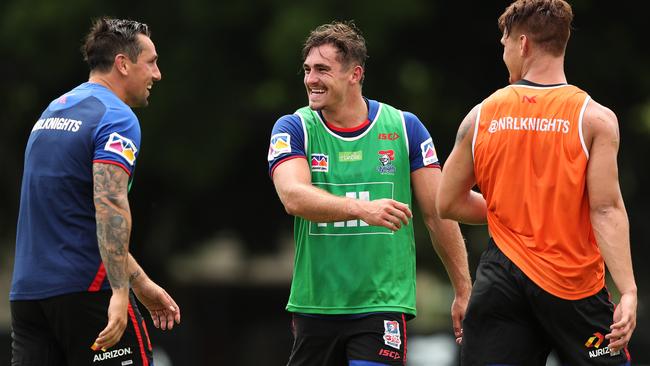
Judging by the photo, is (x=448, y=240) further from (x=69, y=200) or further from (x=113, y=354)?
(x=69, y=200)

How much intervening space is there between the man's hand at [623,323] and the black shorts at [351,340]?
1493mm

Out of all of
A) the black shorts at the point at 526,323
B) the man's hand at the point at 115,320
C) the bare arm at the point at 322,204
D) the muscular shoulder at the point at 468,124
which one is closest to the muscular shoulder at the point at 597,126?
the muscular shoulder at the point at 468,124

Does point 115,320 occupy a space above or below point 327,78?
below

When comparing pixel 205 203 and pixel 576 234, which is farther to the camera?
pixel 205 203

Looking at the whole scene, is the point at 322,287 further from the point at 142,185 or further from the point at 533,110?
the point at 142,185

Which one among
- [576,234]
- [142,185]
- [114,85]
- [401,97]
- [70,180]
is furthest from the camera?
[142,185]

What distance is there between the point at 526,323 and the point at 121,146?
2262 millimetres

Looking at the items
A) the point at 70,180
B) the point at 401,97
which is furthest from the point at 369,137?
the point at 401,97

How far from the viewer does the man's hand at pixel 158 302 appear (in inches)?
262

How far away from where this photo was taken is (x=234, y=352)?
65.6ft

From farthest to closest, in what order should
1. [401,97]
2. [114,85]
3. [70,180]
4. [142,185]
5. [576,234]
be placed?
[142,185] → [401,97] → [114,85] → [70,180] → [576,234]

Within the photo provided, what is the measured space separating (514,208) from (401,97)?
12.0 m

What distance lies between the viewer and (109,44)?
6.74m

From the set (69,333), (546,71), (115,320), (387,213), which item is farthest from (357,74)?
(69,333)
